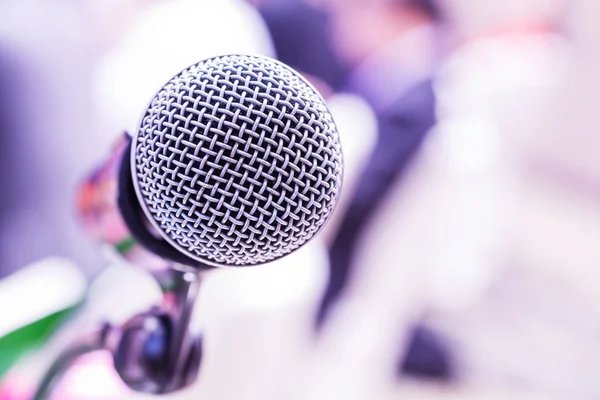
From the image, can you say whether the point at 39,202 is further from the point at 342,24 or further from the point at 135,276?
the point at 342,24

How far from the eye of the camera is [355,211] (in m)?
1.97

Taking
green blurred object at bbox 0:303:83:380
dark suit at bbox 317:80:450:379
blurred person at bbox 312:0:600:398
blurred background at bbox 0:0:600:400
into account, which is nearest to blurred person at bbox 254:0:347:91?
blurred background at bbox 0:0:600:400

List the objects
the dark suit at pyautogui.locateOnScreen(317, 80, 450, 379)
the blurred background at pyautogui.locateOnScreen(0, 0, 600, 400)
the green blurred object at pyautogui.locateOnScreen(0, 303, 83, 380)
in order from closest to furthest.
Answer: the green blurred object at pyautogui.locateOnScreen(0, 303, 83, 380) → the blurred background at pyautogui.locateOnScreen(0, 0, 600, 400) → the dark suit at pyautogui.locateOnScreen(317, 80, 450, 379)

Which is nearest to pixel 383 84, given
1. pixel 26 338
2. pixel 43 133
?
pixel 43 133

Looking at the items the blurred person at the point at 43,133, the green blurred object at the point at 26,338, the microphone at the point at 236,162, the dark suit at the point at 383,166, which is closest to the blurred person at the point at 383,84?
the dark suit at the point at 383,166

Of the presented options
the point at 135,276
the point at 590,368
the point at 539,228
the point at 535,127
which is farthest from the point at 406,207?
the point at 535,127

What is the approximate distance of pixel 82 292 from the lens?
67cm

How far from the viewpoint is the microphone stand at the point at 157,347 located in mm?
469

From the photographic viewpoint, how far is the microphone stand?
1.54ft

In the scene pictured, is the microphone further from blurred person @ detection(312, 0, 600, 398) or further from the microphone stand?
blurred person @ detection(312, 0, 600, 398)

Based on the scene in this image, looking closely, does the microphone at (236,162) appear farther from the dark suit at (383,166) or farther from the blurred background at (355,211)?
the dark suit at (383,166)

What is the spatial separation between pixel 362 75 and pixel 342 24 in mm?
152

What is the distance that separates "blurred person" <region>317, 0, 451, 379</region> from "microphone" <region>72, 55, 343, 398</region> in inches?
54.7

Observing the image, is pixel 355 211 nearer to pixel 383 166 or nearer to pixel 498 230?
pixel 383 166
